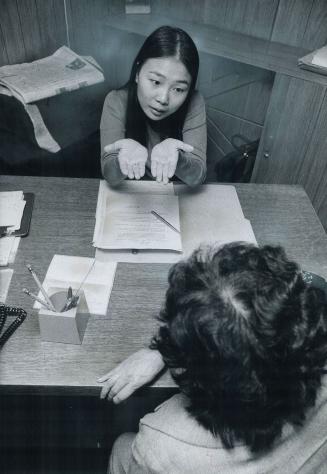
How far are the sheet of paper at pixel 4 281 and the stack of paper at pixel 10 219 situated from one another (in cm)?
2

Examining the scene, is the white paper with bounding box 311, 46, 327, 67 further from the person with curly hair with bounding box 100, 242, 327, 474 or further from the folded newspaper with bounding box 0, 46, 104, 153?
the person with curly hair with bounding box 100, 242, 327, 474

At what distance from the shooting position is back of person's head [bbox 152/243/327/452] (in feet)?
2.00

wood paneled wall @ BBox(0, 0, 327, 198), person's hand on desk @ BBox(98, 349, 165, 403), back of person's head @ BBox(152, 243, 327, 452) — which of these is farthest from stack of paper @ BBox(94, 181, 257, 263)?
wood paneled wall @ BBox(0, 0, 327, 198)

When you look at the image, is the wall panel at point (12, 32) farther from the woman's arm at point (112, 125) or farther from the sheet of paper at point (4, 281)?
the sheet of paper at point (4, 281)

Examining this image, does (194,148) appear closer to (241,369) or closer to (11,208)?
(11,208)

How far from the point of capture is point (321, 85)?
183cm

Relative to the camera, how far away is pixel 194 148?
1579 mm

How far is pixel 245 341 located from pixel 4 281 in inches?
29.8

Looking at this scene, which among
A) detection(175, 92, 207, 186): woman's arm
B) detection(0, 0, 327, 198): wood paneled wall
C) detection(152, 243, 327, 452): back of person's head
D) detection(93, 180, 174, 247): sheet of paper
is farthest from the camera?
detection(0, 0, 327, 198): wood paneled wall

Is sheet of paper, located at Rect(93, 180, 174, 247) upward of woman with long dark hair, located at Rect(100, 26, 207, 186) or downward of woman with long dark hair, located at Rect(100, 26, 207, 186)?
downward

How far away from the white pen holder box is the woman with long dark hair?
1.82 ft

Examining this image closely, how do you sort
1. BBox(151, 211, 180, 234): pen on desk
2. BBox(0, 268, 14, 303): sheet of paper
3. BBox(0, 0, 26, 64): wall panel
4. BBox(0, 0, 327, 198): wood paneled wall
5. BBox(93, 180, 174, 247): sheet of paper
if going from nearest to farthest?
1. BBox(0, 268, 14, 303): sheet of paper
2. BBox(151, 211, 180, 234): pen on desk
3. BBox(93, 180, 174, 247): sheet of paper
4. BBox(0, 0, 26, 64): wall panel
5. BBox(0, 0, 327, 198): wood paneled wall

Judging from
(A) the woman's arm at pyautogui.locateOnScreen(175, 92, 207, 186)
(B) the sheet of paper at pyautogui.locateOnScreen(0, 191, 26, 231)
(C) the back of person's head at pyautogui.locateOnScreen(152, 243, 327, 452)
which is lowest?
(B) the sheet of paper at pyautogui.locateOnScreen(0, 191, 26, 231)

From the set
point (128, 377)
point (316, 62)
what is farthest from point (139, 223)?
point (316, 62)
